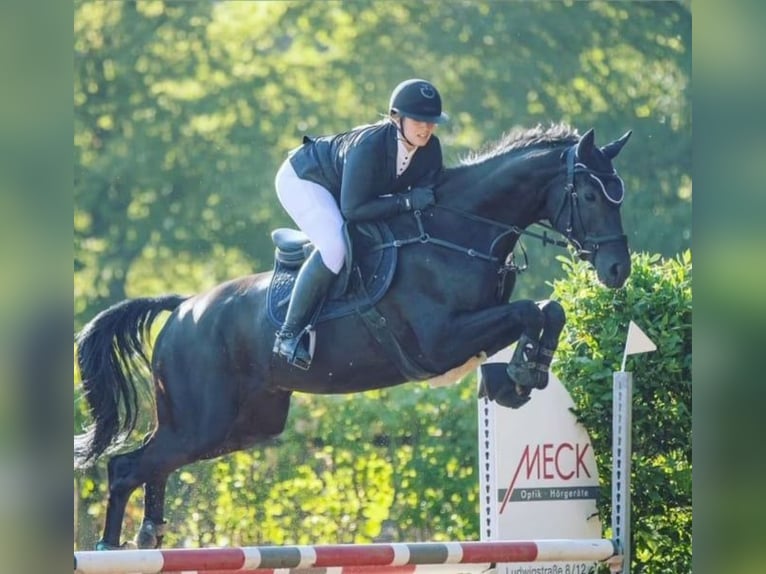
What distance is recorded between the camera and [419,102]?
393cm

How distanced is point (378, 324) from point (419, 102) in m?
0.73

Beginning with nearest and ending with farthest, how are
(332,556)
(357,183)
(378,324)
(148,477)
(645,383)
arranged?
1. (332,556)
2. (357,183)
3. (378,324)
4. (148,477)
5. (645,383)

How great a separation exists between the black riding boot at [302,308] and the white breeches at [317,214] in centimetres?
4

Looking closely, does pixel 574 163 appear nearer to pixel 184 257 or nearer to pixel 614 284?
pixel 614 284

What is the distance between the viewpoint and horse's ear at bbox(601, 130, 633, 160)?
13.2ft

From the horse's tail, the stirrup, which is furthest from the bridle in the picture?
the horse's tail

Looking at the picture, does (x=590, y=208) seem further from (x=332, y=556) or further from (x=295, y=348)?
(x=332, y=556)

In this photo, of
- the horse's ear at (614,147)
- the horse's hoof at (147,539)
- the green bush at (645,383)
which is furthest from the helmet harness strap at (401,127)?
the horse's hoof at (147,539)

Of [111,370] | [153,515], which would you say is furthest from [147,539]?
[111,370]
